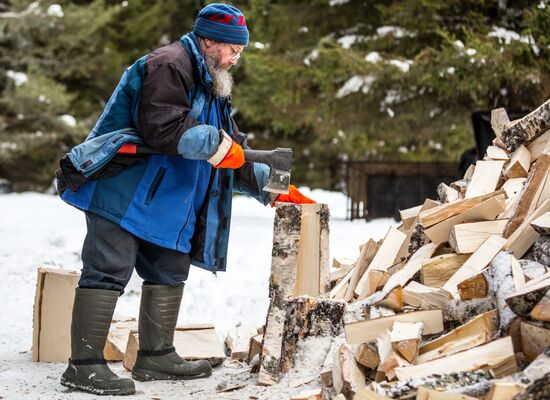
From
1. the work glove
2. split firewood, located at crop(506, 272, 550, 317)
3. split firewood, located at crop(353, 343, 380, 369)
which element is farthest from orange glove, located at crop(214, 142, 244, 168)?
split firewood, located at crop(506, 272, 550, 317)

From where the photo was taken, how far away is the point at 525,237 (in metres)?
3.39

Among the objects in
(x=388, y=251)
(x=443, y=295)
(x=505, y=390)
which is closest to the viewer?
(x=505, y=390)

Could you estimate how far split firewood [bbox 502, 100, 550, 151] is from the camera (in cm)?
406

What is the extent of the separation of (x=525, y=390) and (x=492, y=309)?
0.79 metres

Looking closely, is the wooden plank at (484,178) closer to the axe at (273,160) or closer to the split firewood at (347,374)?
the axe at (273,160)

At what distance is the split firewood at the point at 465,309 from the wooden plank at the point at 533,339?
378 mm

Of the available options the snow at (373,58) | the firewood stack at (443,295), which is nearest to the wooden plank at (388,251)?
the firewood stack at (443,295)

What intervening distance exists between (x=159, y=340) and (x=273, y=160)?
1.22 m

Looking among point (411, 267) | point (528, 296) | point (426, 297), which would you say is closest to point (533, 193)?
point (411, 267)

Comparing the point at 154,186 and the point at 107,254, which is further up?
the point at 154,186

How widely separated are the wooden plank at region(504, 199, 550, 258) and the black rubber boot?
5.91 ft

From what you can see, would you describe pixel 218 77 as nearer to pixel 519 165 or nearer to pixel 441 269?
pixel 441 269

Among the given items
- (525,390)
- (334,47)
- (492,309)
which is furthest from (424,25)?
(525,390)

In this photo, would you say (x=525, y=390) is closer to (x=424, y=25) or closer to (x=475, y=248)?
(x=475, y=248)
